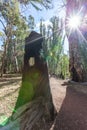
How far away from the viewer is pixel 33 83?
16.1 ft

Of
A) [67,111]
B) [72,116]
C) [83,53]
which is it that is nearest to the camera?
[72,116]

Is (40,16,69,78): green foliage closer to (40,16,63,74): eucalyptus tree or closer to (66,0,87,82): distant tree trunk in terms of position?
(40,16,63,74): eucalyptus tree

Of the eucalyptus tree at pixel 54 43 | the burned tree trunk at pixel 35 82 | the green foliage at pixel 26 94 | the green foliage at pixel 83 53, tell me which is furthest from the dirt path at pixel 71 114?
the eucalyptus tree at pixel 54 43

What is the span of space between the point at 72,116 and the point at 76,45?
4.65 m

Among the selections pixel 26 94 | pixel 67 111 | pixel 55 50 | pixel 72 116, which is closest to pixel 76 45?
pixel 67 111

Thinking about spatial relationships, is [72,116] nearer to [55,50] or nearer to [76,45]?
[76,45]

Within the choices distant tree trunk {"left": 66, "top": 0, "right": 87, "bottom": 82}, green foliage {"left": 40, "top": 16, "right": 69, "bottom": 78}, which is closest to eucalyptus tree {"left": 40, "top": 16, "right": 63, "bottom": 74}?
green foliage {"left": 40, "top": 16, "right": 69, "bottom": 78}

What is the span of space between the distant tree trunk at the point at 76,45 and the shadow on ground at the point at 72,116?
262 cm

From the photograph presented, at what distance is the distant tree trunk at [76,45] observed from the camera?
900cm

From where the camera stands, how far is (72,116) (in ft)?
16.5

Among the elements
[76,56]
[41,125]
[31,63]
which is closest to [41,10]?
[76,56]

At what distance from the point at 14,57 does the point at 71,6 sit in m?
23.0

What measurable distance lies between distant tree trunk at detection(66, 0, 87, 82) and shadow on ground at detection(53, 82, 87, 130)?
2.62 metres

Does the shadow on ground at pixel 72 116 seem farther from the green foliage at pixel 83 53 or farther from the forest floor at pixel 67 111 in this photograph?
the green foliage at pixel 83 53
